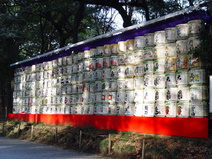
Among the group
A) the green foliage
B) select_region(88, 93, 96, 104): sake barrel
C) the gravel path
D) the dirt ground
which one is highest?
the green foliage

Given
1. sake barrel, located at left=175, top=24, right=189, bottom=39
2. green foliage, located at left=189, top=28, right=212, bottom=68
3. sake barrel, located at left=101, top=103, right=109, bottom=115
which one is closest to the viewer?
green foliage, located at left=189, top=28, right=212, bottom=68

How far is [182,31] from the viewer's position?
990cm

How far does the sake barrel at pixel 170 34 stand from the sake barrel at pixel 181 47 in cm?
31

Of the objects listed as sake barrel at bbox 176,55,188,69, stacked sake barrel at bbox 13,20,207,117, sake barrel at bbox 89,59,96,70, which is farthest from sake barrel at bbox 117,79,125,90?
sake barrel at bbox 176,55,188,69

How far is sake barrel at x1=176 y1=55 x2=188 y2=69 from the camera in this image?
9.74m

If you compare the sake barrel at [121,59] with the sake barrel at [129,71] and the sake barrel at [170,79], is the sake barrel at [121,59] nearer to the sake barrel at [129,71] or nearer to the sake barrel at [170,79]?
the sake barrel at [129,71]

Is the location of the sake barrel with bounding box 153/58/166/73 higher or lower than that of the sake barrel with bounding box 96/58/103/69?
lower

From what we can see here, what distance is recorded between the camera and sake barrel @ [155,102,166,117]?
1030 centimetres

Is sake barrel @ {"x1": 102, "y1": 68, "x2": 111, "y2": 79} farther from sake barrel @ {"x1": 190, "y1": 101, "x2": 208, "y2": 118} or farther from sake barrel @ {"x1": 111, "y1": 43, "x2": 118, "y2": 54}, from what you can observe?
sake barrel @ {"x1": 190, "y1": 101, "x2": 208, "y2": 118}

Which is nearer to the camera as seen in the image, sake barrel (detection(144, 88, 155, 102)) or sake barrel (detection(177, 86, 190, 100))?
sake barrel (detection(177, 86, 190, 100))

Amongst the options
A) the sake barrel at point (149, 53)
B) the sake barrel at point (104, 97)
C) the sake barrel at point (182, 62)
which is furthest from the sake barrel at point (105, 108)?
the sake barrel at point (182, 62)

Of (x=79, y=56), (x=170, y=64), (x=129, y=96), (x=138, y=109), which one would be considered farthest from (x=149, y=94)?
(x=79, y=56)

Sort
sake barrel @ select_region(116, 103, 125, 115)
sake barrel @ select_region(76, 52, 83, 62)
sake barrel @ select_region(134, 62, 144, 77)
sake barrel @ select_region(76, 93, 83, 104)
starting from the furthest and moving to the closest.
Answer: sake barrel @ select_region(76, 52, 83, 62) → sake barrel @ select_region(76, 93, 83, 104) → sake barrel @ select_region(116, 103, 125, 115) → sake barrel @ select_region(134, 62, 144, 77)

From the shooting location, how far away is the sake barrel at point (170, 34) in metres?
10.2
